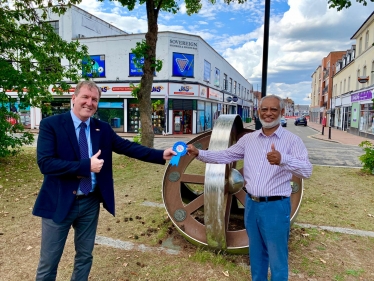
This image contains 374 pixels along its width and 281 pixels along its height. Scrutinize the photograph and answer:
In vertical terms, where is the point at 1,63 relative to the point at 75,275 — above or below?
above

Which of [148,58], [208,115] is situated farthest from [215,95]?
[148,58]

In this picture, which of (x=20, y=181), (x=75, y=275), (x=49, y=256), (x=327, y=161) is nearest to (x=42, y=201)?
(x=49, y=256)

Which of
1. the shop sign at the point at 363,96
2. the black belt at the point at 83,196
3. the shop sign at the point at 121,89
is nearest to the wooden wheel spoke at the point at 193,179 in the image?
the black belt at the point at 83,196

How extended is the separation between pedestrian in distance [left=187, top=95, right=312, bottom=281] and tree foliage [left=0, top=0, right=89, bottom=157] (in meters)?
8.48

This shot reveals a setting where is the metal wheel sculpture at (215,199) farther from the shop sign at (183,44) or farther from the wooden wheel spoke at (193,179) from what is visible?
the shop sign at (183,44)

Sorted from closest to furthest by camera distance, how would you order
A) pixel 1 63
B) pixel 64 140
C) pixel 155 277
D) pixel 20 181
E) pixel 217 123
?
pixel 64 140 → pixel 155 277 → pixel 217 123 → pixel 20 181 → pixel 1 63

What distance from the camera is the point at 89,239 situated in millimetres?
2848

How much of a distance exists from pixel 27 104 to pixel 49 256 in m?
8.47

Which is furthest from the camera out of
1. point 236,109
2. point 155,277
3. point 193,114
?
point 236,109

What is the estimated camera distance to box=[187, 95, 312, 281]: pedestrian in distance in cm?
260

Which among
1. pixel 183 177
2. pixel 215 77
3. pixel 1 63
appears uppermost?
pixel 215 77

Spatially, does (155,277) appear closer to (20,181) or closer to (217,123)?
(217,123)

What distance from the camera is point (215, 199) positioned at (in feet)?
11.2

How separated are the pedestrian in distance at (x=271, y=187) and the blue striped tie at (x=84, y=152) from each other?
4.97ft
